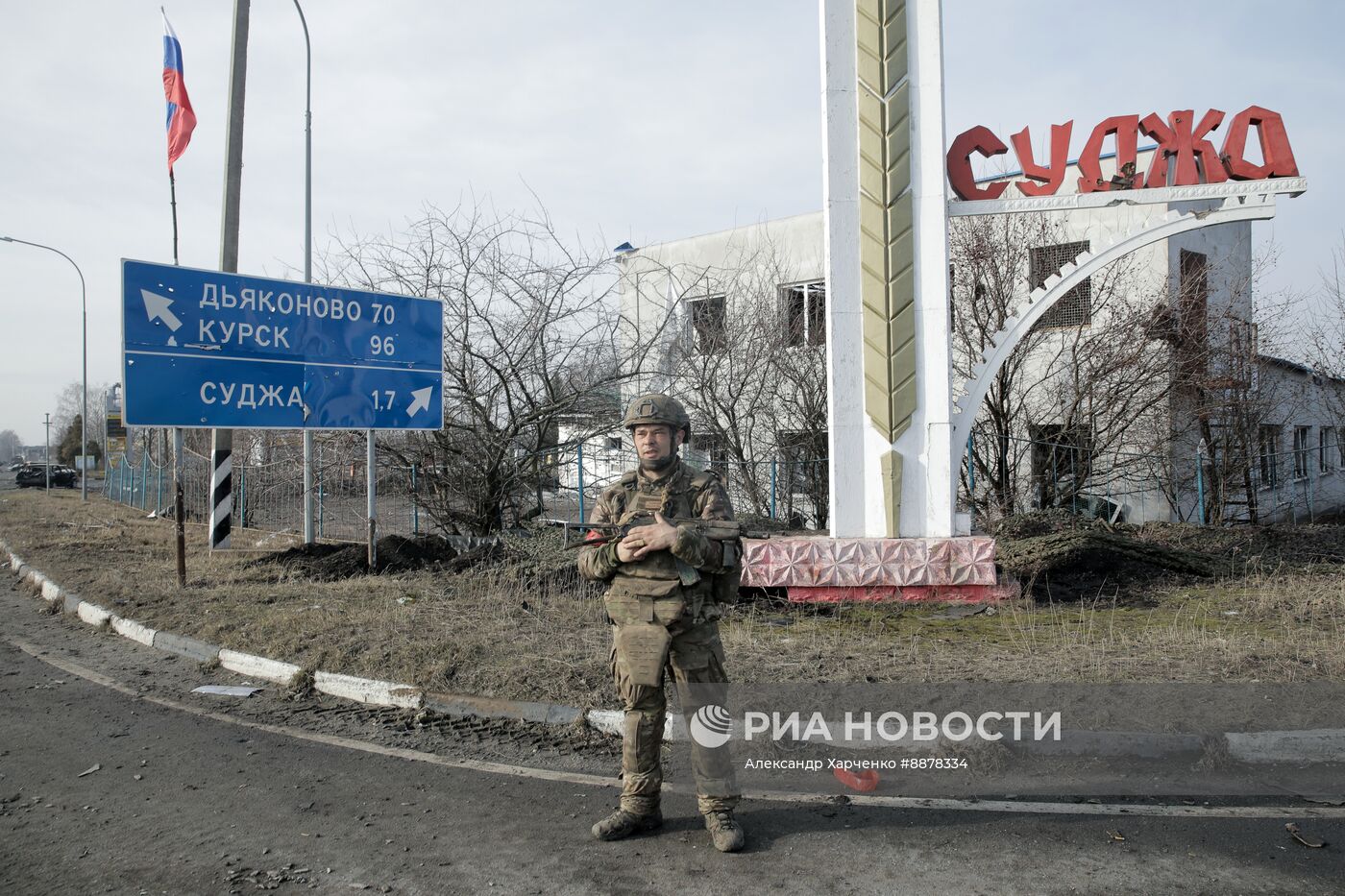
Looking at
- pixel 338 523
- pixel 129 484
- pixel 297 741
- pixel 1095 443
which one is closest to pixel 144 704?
pixel 297 741

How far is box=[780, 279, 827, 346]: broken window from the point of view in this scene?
643 inches

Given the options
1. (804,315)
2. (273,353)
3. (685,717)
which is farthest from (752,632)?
(804,315)

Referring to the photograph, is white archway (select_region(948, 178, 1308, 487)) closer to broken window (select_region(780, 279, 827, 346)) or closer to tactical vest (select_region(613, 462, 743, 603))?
tactical vest (select_region(613, 462, 743, 603))

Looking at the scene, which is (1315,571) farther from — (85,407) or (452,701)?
(85,407)

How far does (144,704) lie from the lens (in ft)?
19.7

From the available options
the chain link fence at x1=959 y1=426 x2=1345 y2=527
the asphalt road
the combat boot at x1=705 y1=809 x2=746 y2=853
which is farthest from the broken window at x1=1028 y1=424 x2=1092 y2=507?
the combat boot at x1=705 y1=809 x2=746 y2=853

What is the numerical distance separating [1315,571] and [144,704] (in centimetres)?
1110

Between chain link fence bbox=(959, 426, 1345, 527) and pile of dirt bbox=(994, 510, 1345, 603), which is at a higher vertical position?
chain link fence bbox=(959, 426, 1345, 527)

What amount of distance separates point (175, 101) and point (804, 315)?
35.4 ft

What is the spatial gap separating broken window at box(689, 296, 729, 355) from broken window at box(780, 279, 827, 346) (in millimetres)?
1145

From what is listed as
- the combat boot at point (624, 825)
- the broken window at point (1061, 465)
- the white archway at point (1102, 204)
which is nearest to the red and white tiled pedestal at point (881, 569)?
the white archway at point (1102, 204)

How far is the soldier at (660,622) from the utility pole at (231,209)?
9.24m

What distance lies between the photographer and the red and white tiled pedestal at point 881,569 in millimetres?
8695

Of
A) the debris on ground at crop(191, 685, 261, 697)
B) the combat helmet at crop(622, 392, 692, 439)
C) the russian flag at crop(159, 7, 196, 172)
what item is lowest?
the debris on ground at crop(191, 685, 261, 697)
